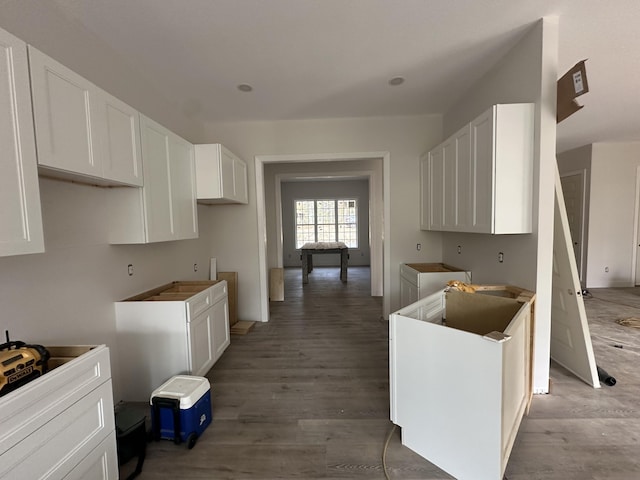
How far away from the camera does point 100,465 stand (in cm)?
131

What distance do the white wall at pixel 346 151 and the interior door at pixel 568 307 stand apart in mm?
1555

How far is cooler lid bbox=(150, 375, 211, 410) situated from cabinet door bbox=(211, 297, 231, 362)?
0.76m

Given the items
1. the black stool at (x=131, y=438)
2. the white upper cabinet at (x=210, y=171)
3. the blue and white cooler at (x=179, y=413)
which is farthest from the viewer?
the white upper cabinet at (x=210, y=171)

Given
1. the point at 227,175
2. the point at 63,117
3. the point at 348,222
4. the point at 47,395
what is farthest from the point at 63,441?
the point at 348,222

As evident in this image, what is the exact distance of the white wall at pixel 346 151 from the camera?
3.68 metres

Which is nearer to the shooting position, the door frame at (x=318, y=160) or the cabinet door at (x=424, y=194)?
the cabinet door at (x=424, y=194)

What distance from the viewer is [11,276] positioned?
142 centimetres

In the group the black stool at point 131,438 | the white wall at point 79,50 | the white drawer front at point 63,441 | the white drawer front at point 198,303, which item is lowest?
the black stool at point 131,438

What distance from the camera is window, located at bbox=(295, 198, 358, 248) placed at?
9.01 meters

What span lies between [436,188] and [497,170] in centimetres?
110

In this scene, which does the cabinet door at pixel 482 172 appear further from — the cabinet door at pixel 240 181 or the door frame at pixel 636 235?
the door frame at pixel 636 235

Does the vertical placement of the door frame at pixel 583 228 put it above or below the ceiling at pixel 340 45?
below

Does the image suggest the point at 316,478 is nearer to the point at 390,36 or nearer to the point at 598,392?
the point at 598,392

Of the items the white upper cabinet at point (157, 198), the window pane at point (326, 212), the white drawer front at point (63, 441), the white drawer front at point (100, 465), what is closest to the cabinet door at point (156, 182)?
the white upper cabinet at point (157, 198)
